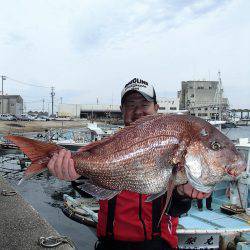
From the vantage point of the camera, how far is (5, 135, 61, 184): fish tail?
2.82 metres

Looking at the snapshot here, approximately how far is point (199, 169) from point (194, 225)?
26.0 feet

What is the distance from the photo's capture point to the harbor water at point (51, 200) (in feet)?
45.4

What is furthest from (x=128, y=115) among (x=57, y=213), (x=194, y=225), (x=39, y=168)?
(x=57, y=213)

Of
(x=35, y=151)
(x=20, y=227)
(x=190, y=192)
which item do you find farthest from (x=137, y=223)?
(x=20, y=227)

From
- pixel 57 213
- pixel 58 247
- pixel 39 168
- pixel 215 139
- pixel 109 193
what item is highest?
pixel 215 139

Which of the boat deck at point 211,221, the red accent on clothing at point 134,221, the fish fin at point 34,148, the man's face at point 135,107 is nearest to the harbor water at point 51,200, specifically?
the boat deck at point 211,221

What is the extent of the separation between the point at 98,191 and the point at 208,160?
927 mm

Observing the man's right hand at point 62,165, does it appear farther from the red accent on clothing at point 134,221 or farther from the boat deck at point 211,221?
the boat deck at point 211,221

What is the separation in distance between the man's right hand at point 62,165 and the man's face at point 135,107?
3.16ft

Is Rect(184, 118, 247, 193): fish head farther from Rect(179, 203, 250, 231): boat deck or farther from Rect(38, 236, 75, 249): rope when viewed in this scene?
Rect(179, 203, 250, 231): boat deck

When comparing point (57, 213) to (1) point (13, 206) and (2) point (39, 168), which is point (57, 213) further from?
(2) point (39, 168)

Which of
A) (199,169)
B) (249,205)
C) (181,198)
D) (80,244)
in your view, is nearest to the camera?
(199,169)

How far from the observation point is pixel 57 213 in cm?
1695

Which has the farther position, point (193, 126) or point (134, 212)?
point (134, 212)
